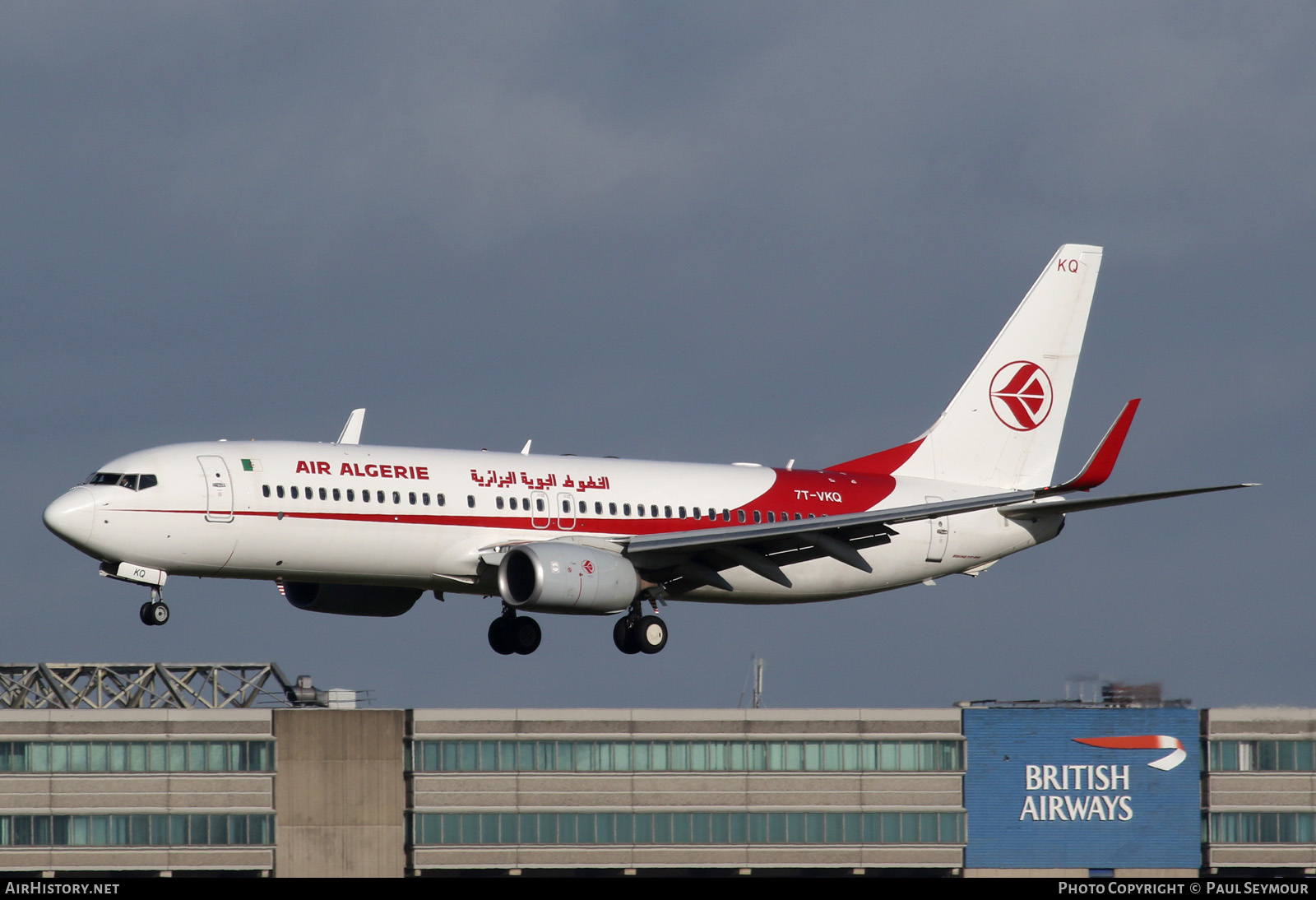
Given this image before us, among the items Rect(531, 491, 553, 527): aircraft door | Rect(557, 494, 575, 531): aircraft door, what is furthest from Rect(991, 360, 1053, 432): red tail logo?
Rect(531, 491, 553, 527): aircraft door

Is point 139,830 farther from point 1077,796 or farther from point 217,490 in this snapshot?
point 1077,796

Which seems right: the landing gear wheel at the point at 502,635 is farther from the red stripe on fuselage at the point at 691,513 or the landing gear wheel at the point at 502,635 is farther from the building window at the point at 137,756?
the building window at the point at 137,756

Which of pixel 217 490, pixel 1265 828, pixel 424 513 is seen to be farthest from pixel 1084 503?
pixel 1265 828

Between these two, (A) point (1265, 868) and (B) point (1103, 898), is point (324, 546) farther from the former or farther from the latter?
(A) point (1265, 868)

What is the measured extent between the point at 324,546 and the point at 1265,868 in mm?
56852

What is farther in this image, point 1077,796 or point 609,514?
point 1077,796

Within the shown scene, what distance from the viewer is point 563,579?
5472 centimetres

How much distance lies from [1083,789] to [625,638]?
145 feet

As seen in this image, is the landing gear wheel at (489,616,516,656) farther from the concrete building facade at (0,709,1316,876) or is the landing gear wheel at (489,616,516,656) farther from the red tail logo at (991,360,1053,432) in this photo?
the concrete building facade at (0,709,1316,876)

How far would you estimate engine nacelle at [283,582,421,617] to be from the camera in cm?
6056

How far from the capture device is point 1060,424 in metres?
69.6

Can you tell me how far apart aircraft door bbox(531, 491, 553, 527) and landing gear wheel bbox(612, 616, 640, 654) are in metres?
4.33

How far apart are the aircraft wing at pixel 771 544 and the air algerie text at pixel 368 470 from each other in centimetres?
648

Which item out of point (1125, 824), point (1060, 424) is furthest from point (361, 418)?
point (1125, 824)
